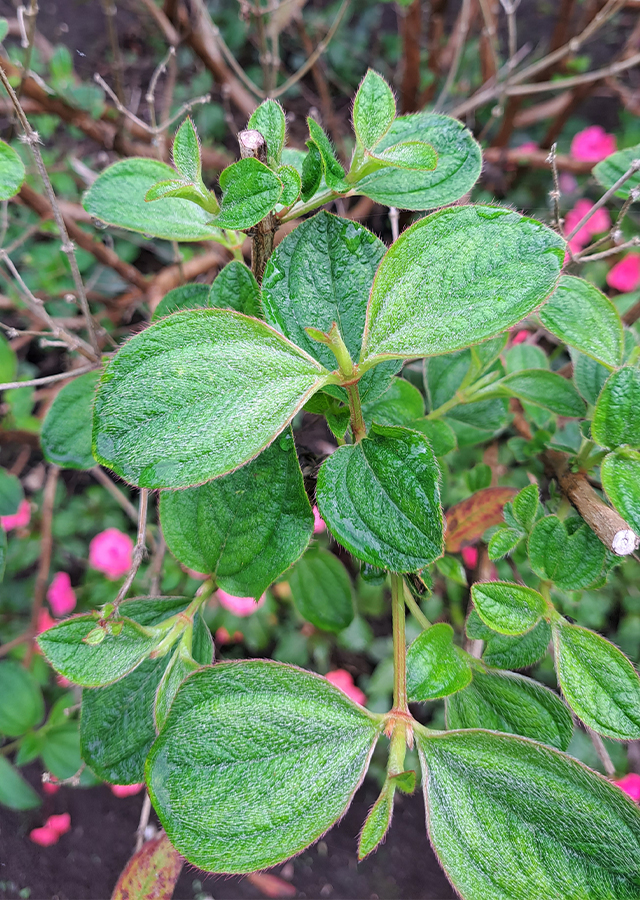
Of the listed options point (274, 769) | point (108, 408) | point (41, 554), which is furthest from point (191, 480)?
point (41, 554)

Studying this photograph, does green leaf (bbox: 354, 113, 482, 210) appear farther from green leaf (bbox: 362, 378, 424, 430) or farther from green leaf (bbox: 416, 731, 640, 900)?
green leaf (bbox: 416, 731, 640, 900)

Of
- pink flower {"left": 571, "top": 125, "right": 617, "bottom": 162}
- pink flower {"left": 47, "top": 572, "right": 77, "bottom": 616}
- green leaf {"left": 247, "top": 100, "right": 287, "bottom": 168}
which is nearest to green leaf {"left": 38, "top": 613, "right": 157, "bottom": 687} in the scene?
green leaf {"left": 247, "top": 100, "right": 287, "bottom": 168}

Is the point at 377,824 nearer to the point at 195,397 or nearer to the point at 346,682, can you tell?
the point at 195,397

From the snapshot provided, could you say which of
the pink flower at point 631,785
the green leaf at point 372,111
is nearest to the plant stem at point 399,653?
the green leaf at point 372,111

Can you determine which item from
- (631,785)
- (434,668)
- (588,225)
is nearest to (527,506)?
(434,668)

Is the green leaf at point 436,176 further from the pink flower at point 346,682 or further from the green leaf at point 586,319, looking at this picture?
the pink flower at point 346,682
